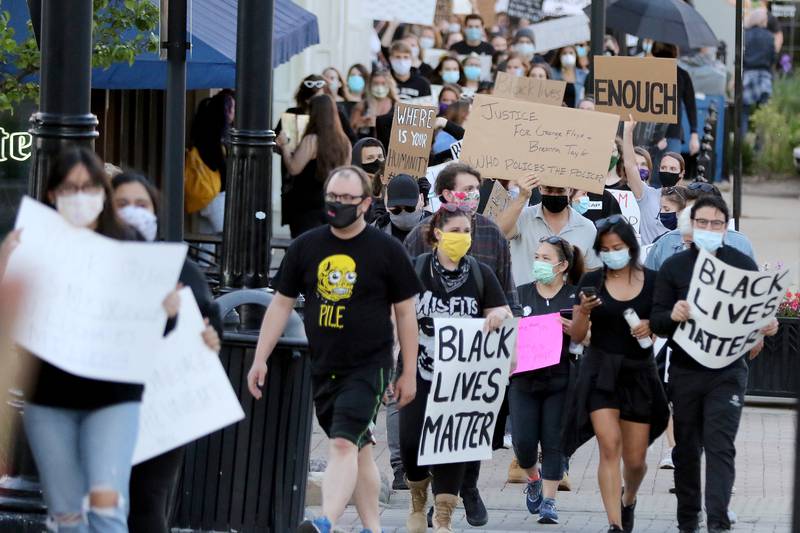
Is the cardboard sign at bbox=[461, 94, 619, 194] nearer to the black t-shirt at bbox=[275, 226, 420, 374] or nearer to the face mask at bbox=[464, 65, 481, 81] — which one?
the black t-shirt at bbox=[275, 226, 420, 374]

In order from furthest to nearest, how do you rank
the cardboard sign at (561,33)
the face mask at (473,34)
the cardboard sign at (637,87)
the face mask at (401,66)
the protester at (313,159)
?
the face mask at (473,34) → the cardboard sign at (561,33) → the face mask at (401,66) → the protester at (313,159) → the cardboard sign at (637,87)

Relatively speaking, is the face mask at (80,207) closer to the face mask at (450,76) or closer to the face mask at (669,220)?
the face mask at (669,220)

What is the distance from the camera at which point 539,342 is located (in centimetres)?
895

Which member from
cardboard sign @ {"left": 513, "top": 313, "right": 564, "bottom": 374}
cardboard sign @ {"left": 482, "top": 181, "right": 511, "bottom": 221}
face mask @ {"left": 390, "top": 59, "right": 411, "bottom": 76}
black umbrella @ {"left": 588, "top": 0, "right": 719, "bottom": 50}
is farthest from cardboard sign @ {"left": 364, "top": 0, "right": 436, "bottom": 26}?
cardboard sign @ {"left": 513, "top": 313, "right": 564, "bottom": 374}

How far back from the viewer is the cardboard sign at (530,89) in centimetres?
1300

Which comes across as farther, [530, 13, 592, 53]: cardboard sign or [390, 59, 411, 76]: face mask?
[530, 13, 592, 53]: cardboard sign

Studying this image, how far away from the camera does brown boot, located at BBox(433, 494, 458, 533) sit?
8.48 m

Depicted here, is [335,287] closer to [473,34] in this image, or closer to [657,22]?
[657,22]

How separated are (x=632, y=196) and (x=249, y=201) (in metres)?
3.36

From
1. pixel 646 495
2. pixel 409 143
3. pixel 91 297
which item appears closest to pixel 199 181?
pixel 409 143

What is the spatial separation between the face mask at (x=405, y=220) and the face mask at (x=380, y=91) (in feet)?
22.8

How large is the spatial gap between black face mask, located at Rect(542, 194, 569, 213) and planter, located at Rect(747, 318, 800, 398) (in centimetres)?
261

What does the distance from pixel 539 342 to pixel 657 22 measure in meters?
11.6

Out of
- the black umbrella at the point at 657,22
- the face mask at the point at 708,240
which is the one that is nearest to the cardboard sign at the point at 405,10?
the black umbrella at the point at 657,22
